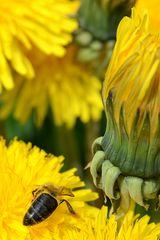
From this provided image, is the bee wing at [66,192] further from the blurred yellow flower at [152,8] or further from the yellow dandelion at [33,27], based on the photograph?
the yellow dandelion at [33,27]

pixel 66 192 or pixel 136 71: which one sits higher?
pixel 136 71

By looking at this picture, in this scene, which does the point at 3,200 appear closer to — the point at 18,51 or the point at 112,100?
the point at 112,100

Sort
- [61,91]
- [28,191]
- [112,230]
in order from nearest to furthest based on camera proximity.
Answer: [112,230], [28,191], [61,91]

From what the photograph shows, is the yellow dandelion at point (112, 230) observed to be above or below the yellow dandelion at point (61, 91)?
above

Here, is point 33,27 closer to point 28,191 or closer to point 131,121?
point 28,191

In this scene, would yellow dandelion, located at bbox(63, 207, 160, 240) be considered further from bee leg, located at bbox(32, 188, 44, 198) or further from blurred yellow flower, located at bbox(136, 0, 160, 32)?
blurred yellow flower, located at bbox(136, 0, 160, 32)

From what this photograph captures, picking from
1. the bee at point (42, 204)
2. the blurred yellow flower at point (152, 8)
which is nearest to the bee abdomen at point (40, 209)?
the bee at point (42, 204)

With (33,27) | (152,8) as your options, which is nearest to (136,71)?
(152,8)
